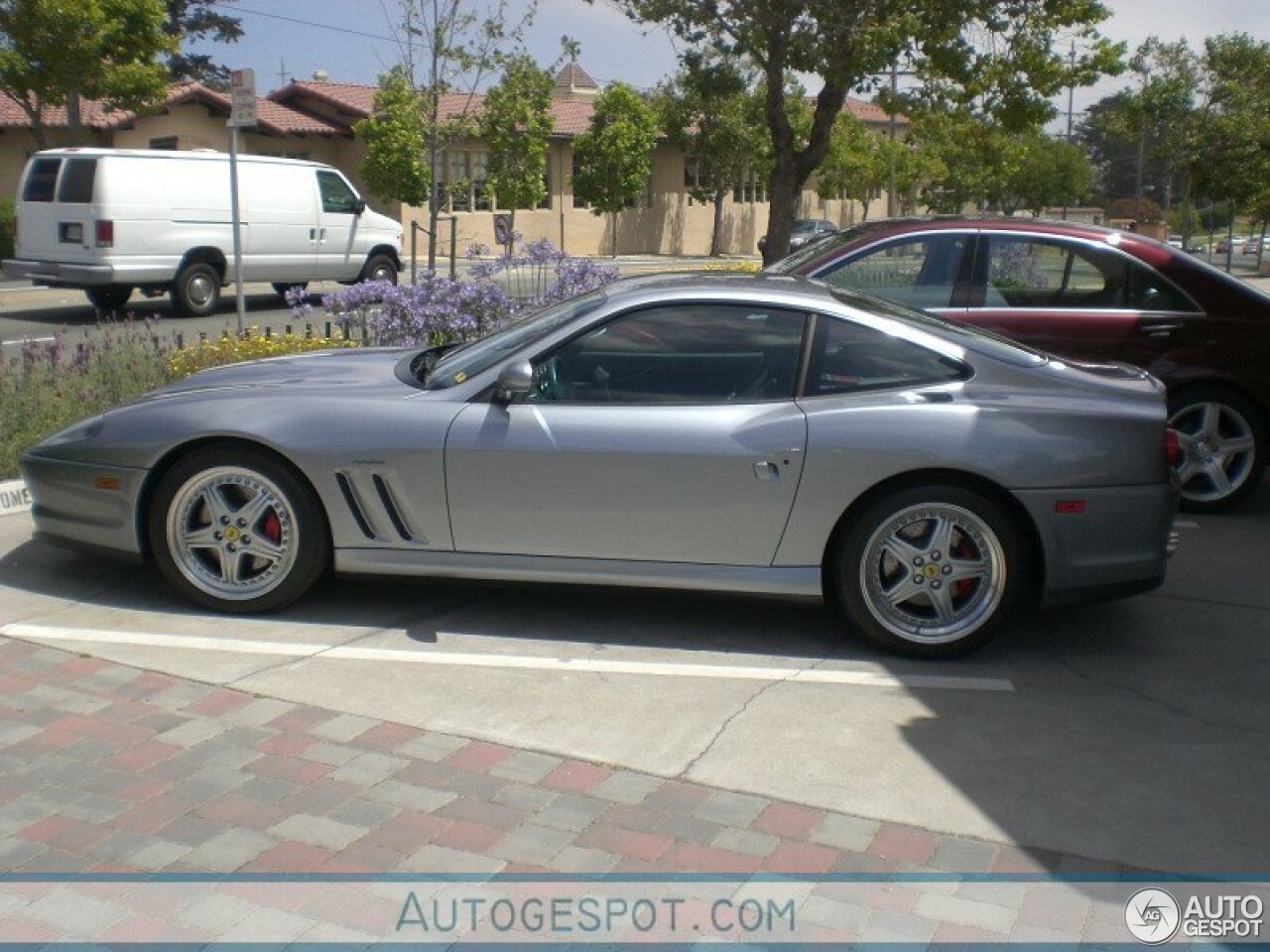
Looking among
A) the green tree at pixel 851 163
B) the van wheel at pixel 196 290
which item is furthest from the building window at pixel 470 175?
the van wheel at pixel 196 290

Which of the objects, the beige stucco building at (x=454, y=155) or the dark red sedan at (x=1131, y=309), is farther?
the beige stucco building at (x=454, y=155)

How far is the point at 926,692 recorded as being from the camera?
4.99 m

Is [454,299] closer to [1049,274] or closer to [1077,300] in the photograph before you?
[1049,274]

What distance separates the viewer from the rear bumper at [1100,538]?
517cm

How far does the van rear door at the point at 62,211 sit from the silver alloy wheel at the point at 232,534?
43.6 feet

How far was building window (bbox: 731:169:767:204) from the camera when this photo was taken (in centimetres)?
5284

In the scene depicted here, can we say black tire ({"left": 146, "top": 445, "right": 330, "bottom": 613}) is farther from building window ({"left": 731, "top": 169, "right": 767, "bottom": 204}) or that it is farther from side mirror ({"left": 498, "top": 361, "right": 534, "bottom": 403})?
building window ({"left": 731, "top": 169, "right": 767, "bottom": 204})

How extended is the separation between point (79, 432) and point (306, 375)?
944 millimetres

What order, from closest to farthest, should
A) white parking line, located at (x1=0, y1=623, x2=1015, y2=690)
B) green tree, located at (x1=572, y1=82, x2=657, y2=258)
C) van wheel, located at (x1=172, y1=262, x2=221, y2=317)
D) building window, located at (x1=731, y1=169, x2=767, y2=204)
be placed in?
white parking line, located at (x1=0, y1=623, x2=1015, y2=690) → van wheel, located at (x1=172, y1=262, x2=221, y2=317) → green tree, located at (x1=572, y1=82, x2=657, y2=258) → building window, located at (x1=731, y1=169, x2=767, y2=204)

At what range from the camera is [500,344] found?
5871 mm

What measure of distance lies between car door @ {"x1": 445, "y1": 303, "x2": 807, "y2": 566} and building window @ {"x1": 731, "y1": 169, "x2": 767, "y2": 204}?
4807 centimetres

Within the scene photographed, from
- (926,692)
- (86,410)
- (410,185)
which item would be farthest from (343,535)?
(410,185)

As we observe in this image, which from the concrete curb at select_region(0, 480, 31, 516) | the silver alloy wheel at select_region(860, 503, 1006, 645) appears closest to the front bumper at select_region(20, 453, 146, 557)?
the concrete curb at select_region(0, 480, 31, 516)

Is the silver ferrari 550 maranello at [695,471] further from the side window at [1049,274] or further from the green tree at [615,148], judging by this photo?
the green tree at [615,148]
